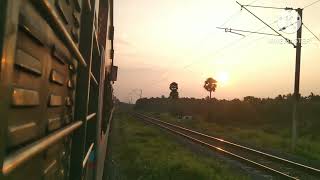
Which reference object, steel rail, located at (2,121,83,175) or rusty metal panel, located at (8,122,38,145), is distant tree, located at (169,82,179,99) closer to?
rusty metal panel, located at (8,122,38,145)

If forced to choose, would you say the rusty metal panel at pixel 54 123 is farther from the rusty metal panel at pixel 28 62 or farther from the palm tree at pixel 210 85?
the palm tree at pixel 210 85

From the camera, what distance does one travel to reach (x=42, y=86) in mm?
2137

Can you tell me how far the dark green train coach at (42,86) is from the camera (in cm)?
126

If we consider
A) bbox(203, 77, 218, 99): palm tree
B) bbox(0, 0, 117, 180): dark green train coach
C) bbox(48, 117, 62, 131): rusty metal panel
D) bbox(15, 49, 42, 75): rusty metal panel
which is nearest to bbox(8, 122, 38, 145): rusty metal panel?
bbox(0, 0, 117, 180): dark green train coach

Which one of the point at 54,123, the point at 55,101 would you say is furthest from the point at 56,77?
the point at 54,123

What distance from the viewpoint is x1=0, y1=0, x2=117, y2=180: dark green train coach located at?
49.4 inches

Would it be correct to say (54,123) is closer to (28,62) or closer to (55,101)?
(55,101)

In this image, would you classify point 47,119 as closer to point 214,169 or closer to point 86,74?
point 86,74

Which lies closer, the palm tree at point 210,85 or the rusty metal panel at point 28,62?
the rusty metal panel at point 28,62

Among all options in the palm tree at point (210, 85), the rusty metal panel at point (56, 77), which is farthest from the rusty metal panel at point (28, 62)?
the palm tree at point (210, 85)

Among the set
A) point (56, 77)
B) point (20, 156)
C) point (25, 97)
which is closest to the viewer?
point (20, 156)

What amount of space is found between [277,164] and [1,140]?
1788 centimetres

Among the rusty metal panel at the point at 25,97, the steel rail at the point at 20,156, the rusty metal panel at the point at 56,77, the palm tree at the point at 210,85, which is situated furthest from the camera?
the palm tree at the point at 210,85

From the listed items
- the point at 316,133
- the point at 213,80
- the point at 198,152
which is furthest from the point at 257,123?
the point at 213,80
